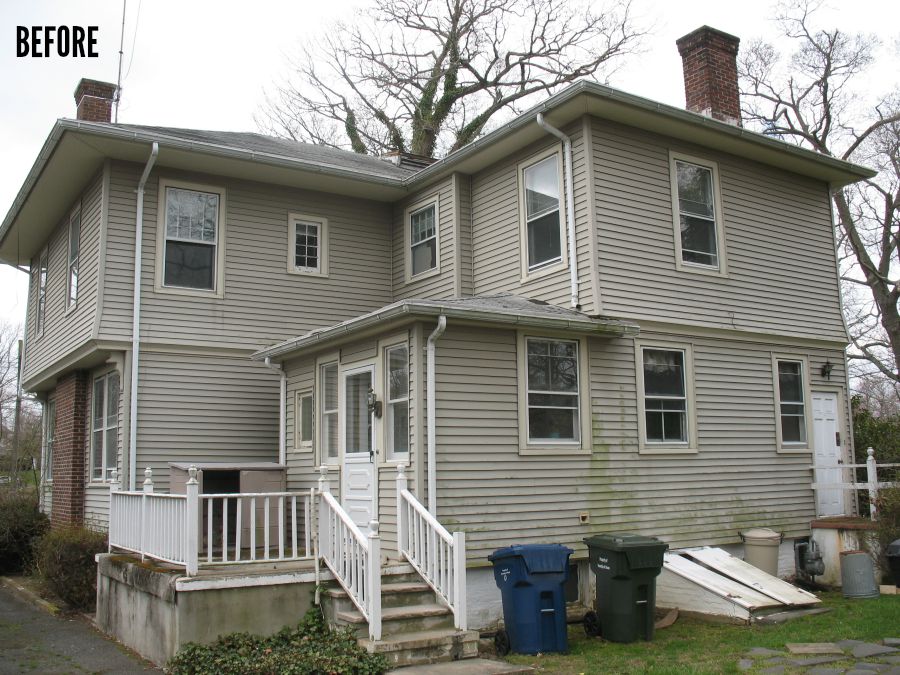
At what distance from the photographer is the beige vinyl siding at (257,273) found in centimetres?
1289

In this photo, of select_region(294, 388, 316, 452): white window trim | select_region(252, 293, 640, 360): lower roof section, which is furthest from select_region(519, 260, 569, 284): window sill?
select_region(294, 388, 316, 452): white window trim

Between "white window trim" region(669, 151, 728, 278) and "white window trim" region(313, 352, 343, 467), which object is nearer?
"white window trim" region(313, 352, 343, 467)

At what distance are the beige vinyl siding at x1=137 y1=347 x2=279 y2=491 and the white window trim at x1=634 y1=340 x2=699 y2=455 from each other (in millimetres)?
5729

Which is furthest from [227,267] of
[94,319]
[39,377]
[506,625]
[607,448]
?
[506,625]

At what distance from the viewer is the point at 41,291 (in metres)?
17.4

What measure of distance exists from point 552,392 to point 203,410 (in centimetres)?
557

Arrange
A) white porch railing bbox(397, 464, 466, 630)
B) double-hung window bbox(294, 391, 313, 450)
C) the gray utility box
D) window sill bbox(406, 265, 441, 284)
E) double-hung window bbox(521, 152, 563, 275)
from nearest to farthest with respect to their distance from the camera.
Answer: white porch railing bbox(397, 464, 466, 630) → the gray utility box → double-hung window bbox(521, 152, 563, 275) → double-hung window bbox(294, 391, 313, 450) → window sill bbox(406, 265, 441, 284)

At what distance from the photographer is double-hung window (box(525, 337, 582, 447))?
35.3 ft

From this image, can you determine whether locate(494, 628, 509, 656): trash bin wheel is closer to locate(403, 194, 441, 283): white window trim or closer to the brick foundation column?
locate(403, 194, 441, 283): white window trim

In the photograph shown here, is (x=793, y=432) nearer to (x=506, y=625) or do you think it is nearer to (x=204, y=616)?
(x=506, y=625)

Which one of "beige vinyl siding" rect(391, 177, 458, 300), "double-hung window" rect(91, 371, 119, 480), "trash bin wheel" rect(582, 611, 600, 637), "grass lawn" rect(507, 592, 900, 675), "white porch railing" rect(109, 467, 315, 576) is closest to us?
"grass lawn" rect(507, 592, 900, 675)

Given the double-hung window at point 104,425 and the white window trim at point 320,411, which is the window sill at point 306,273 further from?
the double-hung window at point 104,425

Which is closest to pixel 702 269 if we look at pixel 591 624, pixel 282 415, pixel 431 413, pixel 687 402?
pixel 687 402

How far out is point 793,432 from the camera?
13.6 metres
